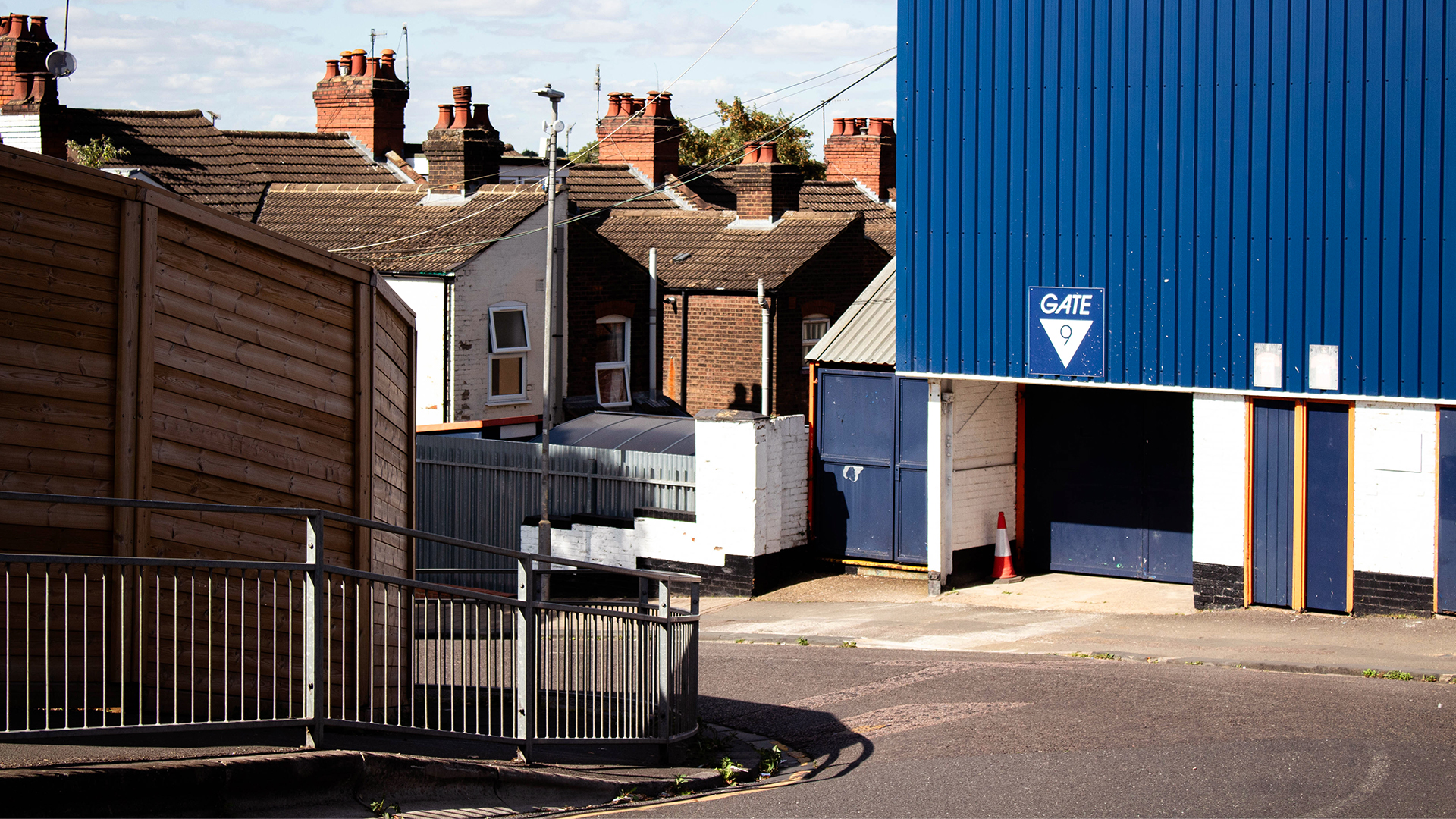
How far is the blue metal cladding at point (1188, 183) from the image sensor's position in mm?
14531

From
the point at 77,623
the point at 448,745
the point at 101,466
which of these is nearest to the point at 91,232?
the point at 101,466

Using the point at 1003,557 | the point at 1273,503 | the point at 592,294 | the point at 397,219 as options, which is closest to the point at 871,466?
the point at 1003,557

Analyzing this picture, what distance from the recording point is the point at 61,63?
2359 centimetres

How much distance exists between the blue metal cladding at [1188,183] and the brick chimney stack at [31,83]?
17.1 metres

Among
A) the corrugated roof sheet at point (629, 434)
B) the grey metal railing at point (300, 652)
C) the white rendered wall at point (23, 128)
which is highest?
the white rendered wall at point (23, 128)

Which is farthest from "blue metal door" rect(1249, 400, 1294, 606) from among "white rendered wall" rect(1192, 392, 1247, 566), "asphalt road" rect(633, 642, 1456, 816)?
"asphalt road" rect(633, 642, 1456, 816)

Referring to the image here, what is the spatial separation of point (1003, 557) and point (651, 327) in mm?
11707

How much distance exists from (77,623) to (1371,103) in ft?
43.9

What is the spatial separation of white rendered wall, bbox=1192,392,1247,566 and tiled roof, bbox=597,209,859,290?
1251 centimetres

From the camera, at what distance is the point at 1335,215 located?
15.0m

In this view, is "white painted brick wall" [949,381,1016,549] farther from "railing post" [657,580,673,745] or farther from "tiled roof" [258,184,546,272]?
"tiled roof" [258,184,546,272]

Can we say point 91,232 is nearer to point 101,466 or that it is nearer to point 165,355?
point 165,355

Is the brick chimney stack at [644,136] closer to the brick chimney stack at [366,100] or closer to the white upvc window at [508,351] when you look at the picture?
the brick chimney stack at [366,100]

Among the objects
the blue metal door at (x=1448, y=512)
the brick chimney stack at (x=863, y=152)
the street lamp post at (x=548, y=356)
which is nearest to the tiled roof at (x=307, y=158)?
the street lamp post at (x=548, y=356)
